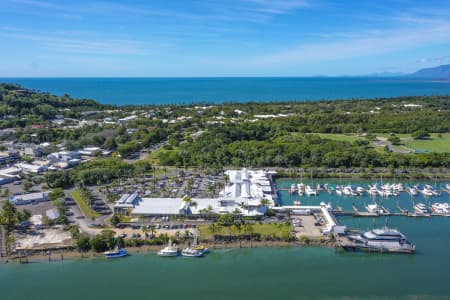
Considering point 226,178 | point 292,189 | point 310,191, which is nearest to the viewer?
point 310,191

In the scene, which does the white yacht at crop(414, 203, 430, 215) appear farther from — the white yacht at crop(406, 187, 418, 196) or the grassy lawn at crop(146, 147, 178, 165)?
the grassy lawn at crop(146, 147, 178, 165)

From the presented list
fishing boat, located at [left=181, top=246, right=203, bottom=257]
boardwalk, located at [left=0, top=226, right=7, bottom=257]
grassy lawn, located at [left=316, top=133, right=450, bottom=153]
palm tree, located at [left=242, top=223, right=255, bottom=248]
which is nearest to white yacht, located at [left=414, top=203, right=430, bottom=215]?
palm tree, located at [left=242, top=223, right=255, bottom=248]

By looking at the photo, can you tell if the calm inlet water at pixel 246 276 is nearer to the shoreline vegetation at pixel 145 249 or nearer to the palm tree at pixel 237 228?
the shoreline vegetation at pixel 145 249

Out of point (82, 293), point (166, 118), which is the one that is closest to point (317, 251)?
point (82, 293)

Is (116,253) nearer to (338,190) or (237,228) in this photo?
(237,228)

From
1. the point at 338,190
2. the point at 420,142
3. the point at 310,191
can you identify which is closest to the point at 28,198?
the point at 310,191
